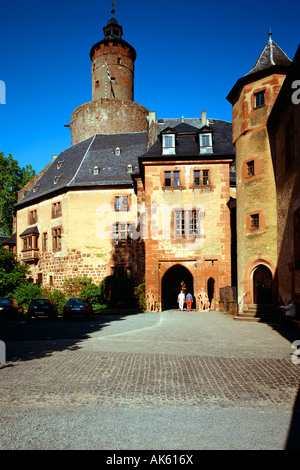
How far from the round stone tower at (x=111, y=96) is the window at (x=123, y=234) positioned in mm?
14272

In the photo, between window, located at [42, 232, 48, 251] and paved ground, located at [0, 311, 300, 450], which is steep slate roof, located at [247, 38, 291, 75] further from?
window, located at [42, 232, 48, 251]

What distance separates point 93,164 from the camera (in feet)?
112

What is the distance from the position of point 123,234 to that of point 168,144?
8584 millimetres

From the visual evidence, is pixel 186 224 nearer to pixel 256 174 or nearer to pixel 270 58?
pixel 256 174

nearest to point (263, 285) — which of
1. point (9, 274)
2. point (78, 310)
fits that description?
point (78, 310)

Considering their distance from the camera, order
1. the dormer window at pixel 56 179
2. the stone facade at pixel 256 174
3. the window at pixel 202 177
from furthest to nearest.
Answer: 1. the dormer window at pixel 56 179
2. the window at pixel 202 177
3. the stone facade at pixel 256 174

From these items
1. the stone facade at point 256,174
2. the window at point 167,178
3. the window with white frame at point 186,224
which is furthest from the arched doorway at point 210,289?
the window at point 167,178

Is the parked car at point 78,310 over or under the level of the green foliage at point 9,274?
under

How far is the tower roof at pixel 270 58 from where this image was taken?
68.1ft

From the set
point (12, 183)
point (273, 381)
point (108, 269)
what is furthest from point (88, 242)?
point (273, 381)

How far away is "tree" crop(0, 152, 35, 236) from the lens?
48.2m

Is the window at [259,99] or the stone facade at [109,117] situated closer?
the window at [259,99]

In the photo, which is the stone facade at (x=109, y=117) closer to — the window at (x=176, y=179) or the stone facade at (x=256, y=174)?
the window at (x=176, y=179)

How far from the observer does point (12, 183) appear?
161 feet
